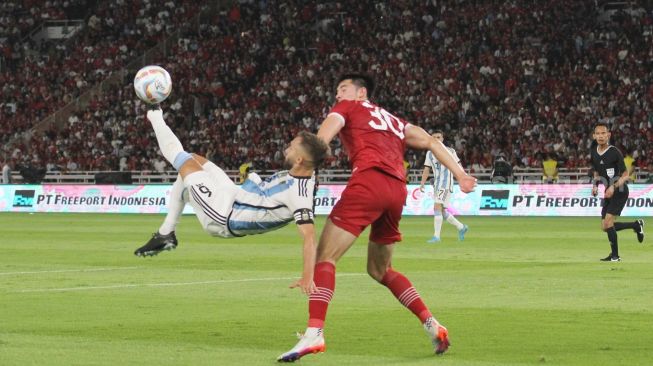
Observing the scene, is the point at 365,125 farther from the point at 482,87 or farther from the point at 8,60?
the point at 8,60

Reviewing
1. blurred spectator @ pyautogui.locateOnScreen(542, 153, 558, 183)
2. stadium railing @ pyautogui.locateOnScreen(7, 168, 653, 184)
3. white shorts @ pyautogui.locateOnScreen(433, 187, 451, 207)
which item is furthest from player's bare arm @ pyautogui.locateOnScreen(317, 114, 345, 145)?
blurred spectator @ pyautogui.locateOnScreen(542, 153, 558, 183)

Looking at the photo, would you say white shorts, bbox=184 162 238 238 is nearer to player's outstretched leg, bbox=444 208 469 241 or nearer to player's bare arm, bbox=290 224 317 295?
player's bare arm, bbox=290 224 317 295

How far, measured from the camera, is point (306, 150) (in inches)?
375

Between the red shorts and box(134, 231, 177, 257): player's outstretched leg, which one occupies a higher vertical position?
the red shorts

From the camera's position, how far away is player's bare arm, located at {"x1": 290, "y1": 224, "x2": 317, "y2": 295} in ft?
30.8

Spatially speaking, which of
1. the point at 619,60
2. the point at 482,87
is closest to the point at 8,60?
the point at 482,87

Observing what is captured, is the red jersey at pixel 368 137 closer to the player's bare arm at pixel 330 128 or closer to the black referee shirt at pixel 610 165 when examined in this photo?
the player's bare arm at pixel 330 128

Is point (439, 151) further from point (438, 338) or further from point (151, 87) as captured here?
point (151, 87)

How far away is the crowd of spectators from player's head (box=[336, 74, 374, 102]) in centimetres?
3371

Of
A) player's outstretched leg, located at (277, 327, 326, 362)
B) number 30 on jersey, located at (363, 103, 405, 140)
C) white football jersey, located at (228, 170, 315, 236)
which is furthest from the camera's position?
number 30 on jersey, located at (363, 103, 405, 140)

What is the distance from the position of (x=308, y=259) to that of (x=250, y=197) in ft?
2.78

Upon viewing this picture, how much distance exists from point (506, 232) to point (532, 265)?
10.7 metres

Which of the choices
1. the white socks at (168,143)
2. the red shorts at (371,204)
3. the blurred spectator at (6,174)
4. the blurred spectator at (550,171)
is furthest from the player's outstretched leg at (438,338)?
the blurred spectator at (6,174)

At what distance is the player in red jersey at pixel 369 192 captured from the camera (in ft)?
31.8
